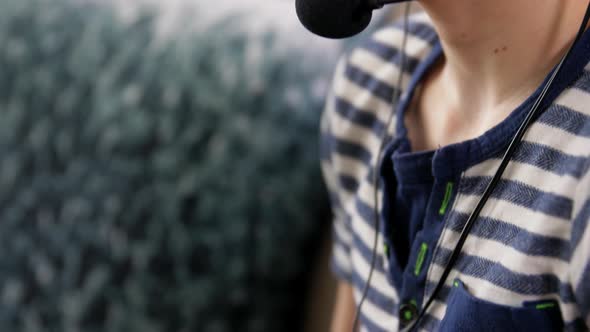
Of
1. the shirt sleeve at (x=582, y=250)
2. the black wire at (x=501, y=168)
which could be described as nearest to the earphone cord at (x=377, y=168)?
A: the black wire at (x=501, y=168)

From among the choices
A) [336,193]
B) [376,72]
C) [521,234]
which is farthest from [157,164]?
[521,234]

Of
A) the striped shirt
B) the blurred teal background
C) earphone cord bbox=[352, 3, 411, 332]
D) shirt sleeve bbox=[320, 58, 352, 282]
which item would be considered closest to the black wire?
the striped shirt

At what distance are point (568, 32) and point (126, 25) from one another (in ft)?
2.58

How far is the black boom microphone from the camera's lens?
24.5 inches

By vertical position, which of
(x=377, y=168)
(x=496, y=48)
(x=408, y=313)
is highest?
(x=496, y=48)

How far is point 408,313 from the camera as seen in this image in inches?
27.3

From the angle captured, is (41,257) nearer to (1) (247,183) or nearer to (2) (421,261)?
(1) (247,183)

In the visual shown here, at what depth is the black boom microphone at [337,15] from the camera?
0.62 m

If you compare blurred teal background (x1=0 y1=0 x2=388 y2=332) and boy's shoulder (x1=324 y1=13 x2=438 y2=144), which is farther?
blurred teal background (x1=0 y1=0 x2=388 y2=332)

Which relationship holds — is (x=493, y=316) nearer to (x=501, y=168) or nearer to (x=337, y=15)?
(x=501, y=168)

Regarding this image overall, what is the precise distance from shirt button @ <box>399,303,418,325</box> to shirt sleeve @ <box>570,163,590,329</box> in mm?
158

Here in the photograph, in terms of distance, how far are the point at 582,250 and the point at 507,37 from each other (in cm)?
18

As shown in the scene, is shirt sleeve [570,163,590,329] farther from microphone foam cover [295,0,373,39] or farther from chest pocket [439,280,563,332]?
microphone foam cover [295,0,373,39]

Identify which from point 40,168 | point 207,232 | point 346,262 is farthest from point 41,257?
point 346,262
